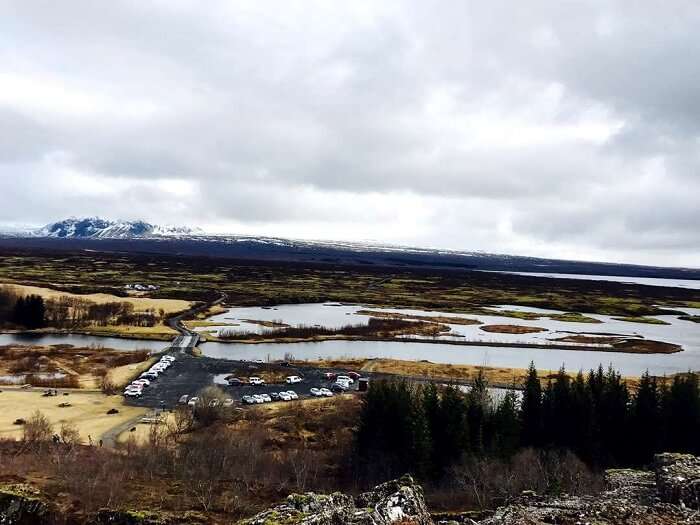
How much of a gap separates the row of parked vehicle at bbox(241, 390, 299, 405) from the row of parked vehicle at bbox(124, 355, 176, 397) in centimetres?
1409

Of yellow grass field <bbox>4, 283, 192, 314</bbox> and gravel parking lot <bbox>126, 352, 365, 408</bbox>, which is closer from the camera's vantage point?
gravel parking lot <bbox>126, 352, 365, 408</bbox>

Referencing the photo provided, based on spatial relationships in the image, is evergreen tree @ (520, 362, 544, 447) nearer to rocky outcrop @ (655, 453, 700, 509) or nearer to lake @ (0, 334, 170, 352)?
rocky outcrop @ (655, 453, 700, 509)

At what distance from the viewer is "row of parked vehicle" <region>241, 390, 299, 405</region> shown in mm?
67250

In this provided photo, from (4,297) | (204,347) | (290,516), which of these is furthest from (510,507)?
(4,297)

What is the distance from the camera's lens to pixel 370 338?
11931cm

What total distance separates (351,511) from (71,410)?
54.3 m

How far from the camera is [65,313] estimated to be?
424 feet

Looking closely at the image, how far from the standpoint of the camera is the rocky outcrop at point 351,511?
16.5 metres

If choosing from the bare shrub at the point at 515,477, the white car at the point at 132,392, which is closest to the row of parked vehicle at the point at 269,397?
the white car at the point at 132,392

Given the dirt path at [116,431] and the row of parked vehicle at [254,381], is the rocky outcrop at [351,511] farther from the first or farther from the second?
the row of parked vehicle at [254,381]

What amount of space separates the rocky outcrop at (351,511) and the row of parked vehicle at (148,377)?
A: 2231 inches

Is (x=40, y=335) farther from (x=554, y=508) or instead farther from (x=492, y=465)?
(x=554, y=508)

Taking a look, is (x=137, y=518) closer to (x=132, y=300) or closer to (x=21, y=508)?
(x=21, y=508)

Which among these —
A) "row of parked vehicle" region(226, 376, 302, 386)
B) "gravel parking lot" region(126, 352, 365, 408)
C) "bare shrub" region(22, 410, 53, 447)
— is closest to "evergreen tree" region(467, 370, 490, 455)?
"gravel parking lot" region(126, 352, 365, 408)
